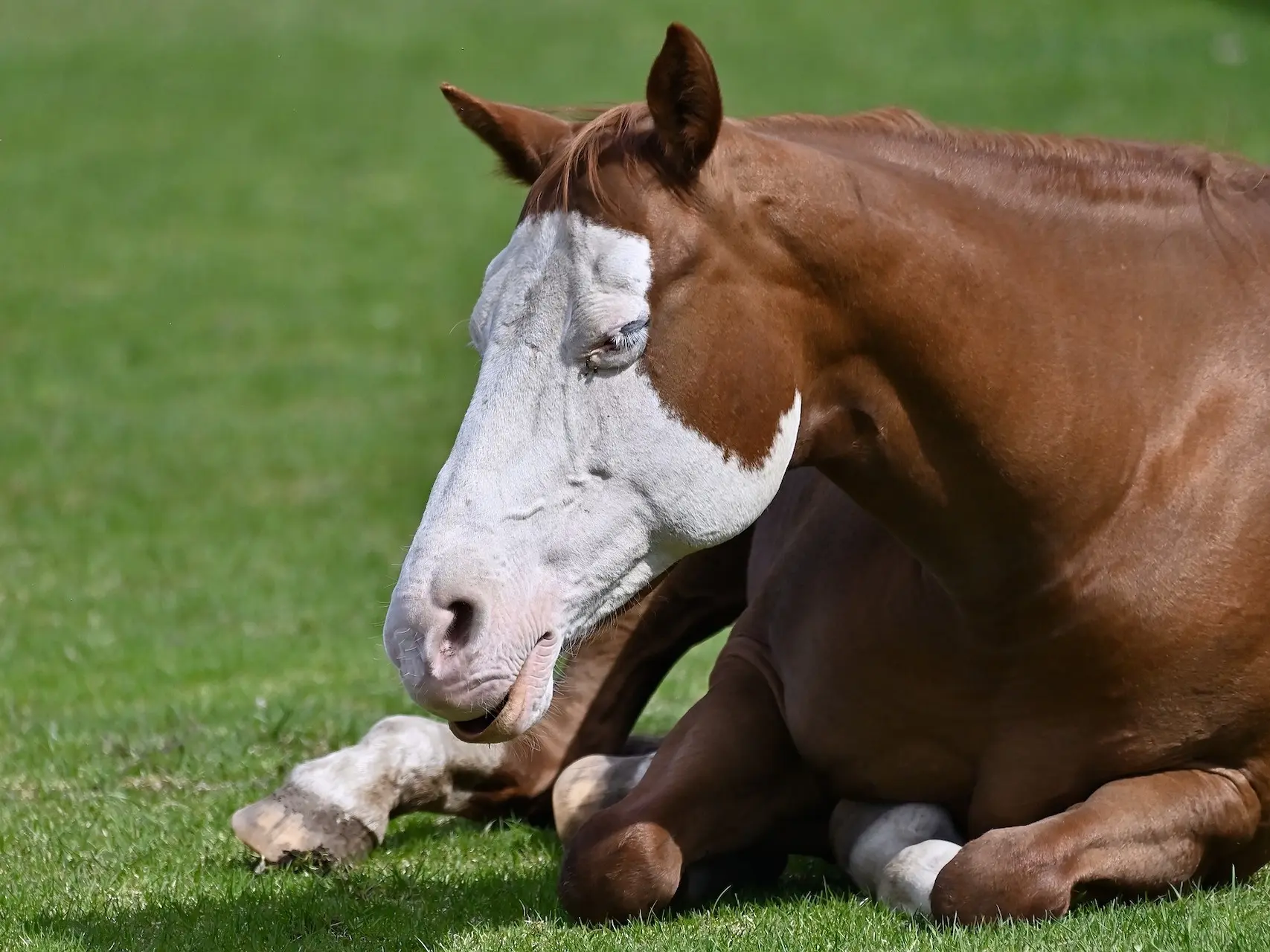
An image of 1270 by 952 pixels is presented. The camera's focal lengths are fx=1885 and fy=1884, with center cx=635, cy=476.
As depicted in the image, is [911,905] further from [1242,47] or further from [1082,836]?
[1242,47]

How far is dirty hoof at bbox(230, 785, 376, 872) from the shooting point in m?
4.85

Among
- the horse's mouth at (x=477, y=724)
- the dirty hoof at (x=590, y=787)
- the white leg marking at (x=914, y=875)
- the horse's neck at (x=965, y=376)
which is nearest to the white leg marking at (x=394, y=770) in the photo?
the dirty hoof at (x=590, y=787)

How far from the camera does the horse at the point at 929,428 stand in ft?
11.8

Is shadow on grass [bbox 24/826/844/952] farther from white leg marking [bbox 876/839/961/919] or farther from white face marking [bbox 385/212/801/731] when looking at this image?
white face marking [bbox 385/212/801/731]

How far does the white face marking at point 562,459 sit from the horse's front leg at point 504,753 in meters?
1.29

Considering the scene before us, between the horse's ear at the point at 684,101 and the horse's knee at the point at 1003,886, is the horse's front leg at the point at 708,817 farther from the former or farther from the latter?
the horse's ear at the point at 684,101

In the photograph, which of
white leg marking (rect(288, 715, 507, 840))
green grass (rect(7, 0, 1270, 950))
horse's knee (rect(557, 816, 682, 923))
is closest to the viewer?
horse's knee (rect(557, 816, 682, 923))

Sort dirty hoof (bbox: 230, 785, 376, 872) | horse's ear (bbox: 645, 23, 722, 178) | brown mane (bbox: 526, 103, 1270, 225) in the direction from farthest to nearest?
dirty hoof (bbox: 230, 785, 376, 872) → brown mane (bbox: 526, 103, 1270, 225) → horse's ear (bbox: 645, 23, 722, 178)

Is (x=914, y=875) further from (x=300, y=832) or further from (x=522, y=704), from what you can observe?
(x=300, y=832)

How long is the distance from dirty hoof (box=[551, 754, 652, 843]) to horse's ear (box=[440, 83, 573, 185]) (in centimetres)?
178

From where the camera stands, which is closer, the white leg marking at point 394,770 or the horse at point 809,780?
the horse at point 809,780

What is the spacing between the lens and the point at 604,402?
3.59m

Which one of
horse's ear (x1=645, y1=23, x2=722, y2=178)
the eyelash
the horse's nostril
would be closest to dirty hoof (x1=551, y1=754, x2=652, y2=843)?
the horse's nostril

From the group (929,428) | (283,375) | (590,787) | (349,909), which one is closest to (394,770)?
(590,787)
